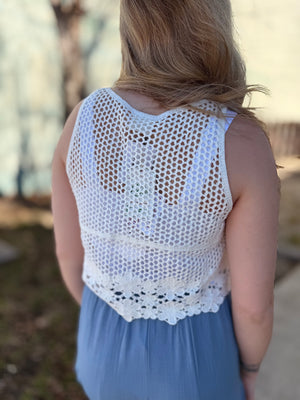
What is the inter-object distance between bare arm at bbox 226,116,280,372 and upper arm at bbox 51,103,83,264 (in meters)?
0.44

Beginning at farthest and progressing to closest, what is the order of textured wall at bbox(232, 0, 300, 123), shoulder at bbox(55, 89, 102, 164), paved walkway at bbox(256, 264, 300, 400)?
1. textured wall at bbox(232, 0, 300, 123)
2. paved walkway at bbox(256, 264, 300, 400)
3. shoulder at bbox(55, 89, 102, 164)

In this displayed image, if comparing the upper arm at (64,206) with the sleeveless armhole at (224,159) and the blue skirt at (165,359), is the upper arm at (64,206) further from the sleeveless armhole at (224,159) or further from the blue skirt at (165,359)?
the sleeveless armhole at (224,159)

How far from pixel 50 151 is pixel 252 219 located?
4.63m

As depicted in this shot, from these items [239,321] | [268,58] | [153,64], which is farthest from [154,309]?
[268,58]

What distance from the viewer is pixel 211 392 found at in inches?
42.5

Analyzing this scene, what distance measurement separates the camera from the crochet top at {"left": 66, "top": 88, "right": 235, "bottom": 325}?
2.98 ft

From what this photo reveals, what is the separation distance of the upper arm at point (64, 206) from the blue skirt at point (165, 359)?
0.26 meters

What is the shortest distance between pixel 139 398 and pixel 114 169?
0.60m


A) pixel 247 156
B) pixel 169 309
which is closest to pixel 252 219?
pixel 247 156

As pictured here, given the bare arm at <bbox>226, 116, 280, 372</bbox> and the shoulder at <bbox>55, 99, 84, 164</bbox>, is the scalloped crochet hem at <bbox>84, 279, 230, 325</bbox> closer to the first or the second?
the bare arm at <bbox>226, 116, 280, 372</bbox>

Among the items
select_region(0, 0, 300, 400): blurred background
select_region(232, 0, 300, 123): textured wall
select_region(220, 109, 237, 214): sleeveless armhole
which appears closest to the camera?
select_region(220, 109, 237, 214): sleeveless armhole

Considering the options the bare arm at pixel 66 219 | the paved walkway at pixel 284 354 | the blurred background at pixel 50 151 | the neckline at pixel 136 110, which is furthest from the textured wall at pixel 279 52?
the neckline at pixel 136 110

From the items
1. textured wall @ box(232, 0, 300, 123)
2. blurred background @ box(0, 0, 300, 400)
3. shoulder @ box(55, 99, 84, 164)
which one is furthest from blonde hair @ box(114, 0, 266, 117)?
textured wall @ box(232, 0, 300, 123)

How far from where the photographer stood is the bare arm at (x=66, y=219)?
3.64 ft
